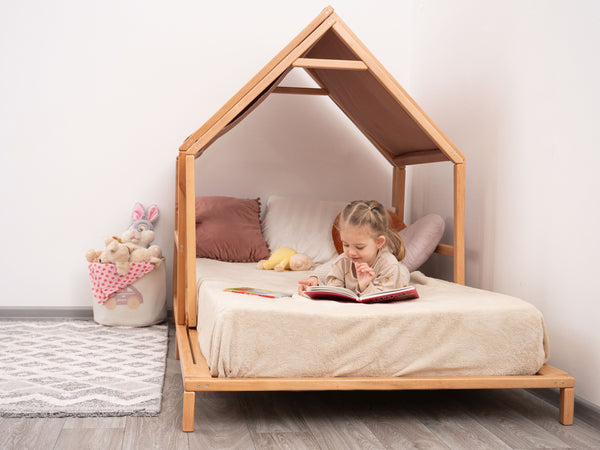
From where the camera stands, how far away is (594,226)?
2.13m

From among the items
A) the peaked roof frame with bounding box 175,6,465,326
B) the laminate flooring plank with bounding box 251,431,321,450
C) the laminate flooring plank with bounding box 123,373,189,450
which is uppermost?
the peaked roof frame with bounding box 175,6,465,326

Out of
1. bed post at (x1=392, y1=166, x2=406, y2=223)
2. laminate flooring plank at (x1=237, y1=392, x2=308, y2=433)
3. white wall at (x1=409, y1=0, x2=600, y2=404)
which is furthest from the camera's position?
bed post at (x1=392, y1=166, x2=406, y2=223)

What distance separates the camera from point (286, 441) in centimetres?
185

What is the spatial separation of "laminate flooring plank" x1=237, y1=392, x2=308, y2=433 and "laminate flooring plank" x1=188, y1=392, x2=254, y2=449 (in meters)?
0.03

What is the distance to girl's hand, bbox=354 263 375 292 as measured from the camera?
2285mm

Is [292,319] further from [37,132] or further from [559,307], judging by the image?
[37,132]

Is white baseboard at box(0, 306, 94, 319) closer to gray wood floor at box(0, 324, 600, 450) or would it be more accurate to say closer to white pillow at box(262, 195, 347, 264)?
white pillow at box(262, 195, 347, 264)

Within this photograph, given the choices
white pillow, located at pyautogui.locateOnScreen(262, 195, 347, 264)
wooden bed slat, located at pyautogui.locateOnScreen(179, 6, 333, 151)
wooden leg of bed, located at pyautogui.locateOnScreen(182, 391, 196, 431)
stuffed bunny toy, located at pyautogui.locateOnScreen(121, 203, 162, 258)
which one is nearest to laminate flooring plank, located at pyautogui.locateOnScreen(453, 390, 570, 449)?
wooden leg of bed, located at pyautogui.locateOnScreen(182, 391, 196, 431)

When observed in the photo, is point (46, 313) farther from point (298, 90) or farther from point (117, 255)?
point (298, 90)

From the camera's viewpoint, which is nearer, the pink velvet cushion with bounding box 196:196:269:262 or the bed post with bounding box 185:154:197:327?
the bed post with bounding box 185:154:197:327

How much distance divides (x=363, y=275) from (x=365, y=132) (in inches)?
58.1

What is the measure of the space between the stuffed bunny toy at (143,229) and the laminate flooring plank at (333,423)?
1.57m

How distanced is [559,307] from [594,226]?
362mm

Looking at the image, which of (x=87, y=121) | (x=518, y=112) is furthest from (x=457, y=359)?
(x=87, y=121)
